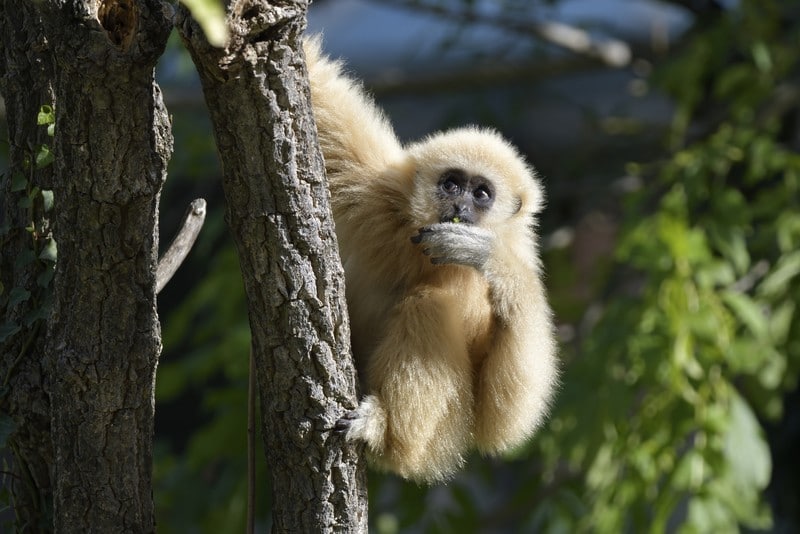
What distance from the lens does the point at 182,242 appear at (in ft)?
10.6

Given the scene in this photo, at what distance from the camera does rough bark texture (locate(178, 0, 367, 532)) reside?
242cm

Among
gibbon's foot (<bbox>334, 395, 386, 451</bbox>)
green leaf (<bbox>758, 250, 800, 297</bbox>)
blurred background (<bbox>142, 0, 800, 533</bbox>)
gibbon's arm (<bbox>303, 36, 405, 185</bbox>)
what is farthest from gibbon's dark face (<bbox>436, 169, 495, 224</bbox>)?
green leaf (<bbox>758, 250, 800, 297</bbox>)

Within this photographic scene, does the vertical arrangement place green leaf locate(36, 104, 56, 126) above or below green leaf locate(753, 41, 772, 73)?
above

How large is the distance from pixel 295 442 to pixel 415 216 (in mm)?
1435

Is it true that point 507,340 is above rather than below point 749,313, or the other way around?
above

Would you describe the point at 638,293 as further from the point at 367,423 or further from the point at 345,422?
the point at 345,422

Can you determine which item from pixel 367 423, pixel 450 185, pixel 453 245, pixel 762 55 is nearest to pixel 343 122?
pixel 450 185

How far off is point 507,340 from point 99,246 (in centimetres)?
174

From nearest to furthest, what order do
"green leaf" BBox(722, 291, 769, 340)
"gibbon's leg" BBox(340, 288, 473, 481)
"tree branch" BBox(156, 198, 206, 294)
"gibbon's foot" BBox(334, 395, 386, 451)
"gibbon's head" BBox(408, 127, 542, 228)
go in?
"gibbon's foot" BBox(334, 395, 386, 451)
"tree branch" BBox(156, 198, 206, 294)
"gibbon's leg" BBox(340, 288, 473, 481)
"gibbon's head" BBox(408, 127, 542, 228)
"green leaf" BBox(722, 291, 769, 340)

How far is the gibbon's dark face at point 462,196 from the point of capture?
407cm

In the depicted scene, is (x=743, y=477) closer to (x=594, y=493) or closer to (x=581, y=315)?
(x=594, y=493)

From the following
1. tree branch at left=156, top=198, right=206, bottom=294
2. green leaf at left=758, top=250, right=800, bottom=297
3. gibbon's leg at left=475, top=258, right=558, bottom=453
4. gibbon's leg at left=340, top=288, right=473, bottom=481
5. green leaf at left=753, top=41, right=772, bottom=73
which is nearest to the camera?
tree branch at left=156, top=198, right=206, bottom=294

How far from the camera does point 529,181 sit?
14.4 ft

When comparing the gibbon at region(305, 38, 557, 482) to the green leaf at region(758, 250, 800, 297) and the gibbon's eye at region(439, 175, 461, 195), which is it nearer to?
the gibbon's eye at region(439, 175, 461, 195)
